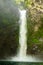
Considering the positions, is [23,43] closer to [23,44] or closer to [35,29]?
[23,44]

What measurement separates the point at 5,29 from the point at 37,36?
0.38m

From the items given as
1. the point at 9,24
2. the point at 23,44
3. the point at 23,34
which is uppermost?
the point at 9,24

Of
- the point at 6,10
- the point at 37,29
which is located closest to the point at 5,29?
the point at 6,10

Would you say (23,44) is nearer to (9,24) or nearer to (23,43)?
(23,43)

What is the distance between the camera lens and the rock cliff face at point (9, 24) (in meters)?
1.90

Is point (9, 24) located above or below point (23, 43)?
above

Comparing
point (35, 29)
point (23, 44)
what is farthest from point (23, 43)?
point (35, 29)

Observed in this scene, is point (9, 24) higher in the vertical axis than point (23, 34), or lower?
higher

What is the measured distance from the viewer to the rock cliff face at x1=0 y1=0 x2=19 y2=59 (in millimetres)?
1896

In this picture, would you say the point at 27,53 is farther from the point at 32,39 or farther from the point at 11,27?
the point at 11,27

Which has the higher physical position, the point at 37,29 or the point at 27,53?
the point at 37,29

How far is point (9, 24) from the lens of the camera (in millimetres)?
1893

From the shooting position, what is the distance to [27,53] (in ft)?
6.17

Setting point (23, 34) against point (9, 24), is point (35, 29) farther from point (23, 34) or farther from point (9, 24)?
point (9, 24)
